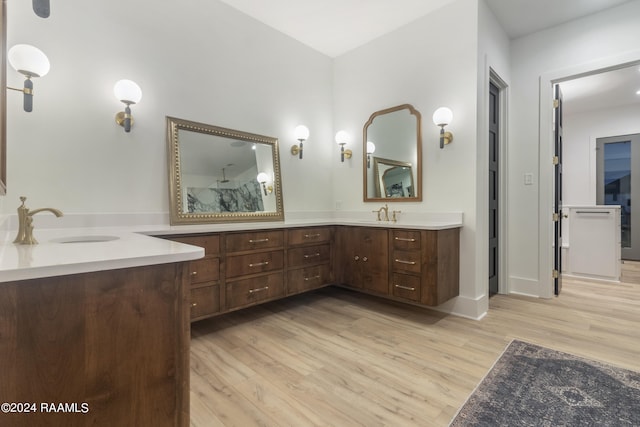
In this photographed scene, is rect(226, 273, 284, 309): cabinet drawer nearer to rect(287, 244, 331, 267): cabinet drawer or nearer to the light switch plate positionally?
rect(287, 244, 331, 267): cabinet drawer

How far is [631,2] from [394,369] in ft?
12.6

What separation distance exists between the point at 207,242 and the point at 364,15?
8.64 feet

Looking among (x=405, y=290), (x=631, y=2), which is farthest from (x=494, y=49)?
(x=405, y=290)

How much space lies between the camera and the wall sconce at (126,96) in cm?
213

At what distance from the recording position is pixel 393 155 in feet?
10.5

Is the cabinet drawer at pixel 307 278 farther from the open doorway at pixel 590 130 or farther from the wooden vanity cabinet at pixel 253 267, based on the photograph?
the open doorway at pixel 590 130

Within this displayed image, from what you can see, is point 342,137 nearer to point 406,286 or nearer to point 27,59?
point 406,286

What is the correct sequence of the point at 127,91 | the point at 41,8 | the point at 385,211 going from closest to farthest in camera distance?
1. the point at 41,8
2. the point at 127,91
3. the point at 385,211

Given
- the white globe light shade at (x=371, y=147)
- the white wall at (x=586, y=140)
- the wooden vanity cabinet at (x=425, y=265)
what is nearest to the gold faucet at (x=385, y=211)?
the wooden vanity cabinet at (x=425, y=265)

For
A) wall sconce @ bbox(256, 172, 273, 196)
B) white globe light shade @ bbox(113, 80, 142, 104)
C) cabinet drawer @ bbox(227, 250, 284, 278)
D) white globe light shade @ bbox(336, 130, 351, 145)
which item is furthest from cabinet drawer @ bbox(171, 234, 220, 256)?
white globe light shade @ bbox(336, 130, 351, 145)

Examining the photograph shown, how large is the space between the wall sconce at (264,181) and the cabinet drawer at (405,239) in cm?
132

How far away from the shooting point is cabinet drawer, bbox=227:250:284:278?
2.37 metres

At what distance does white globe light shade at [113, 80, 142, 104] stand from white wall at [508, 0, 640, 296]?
3.71m

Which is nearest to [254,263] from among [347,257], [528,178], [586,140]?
[347,257]
